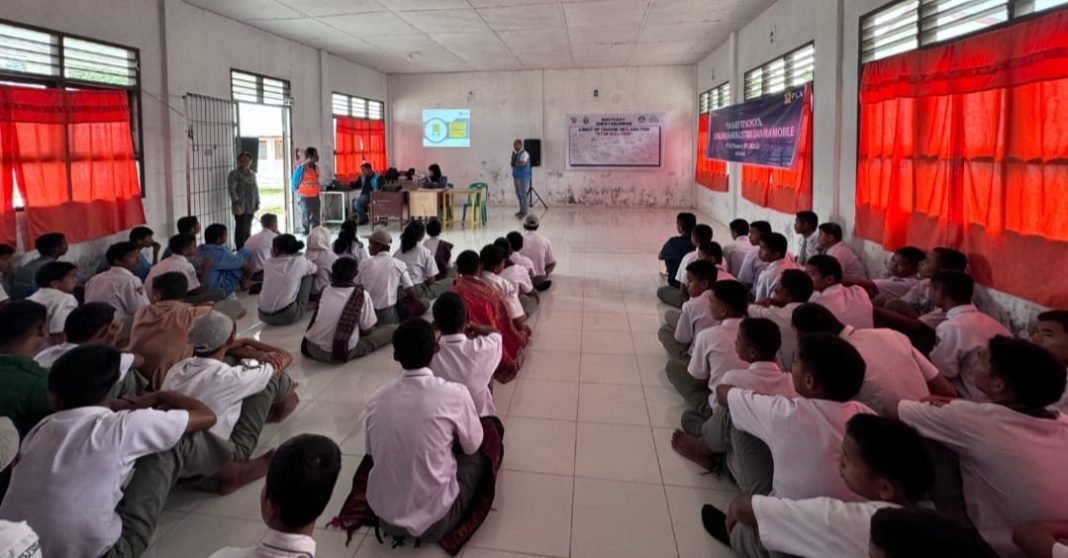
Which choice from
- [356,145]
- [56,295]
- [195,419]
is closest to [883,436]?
[195,419]

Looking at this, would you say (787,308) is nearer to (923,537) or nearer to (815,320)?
(815,320)

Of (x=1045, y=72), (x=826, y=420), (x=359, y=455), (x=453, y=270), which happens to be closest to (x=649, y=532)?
(x=826, y=420)

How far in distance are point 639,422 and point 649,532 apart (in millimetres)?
980

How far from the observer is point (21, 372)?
7.44ft

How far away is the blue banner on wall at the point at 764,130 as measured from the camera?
21.4ft

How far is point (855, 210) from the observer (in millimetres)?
5344

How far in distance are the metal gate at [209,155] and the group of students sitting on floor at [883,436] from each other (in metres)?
6.74

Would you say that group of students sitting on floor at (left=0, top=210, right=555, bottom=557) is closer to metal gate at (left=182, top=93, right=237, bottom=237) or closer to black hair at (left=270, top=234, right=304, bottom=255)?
black hair at (left=270, top=234, right=304, bottom=255)

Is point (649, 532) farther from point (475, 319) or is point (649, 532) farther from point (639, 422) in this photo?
point (475, 319)

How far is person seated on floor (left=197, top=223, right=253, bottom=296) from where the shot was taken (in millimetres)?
5582

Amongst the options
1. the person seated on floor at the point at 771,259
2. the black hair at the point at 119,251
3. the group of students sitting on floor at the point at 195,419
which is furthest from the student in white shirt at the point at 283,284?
the person seated on floor at the point at 771,259

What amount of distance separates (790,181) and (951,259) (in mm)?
3290

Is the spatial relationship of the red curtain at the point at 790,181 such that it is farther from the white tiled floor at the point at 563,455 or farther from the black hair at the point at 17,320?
the black hair at the point at 17,320

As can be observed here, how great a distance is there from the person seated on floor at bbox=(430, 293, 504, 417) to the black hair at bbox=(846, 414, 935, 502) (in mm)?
1648
